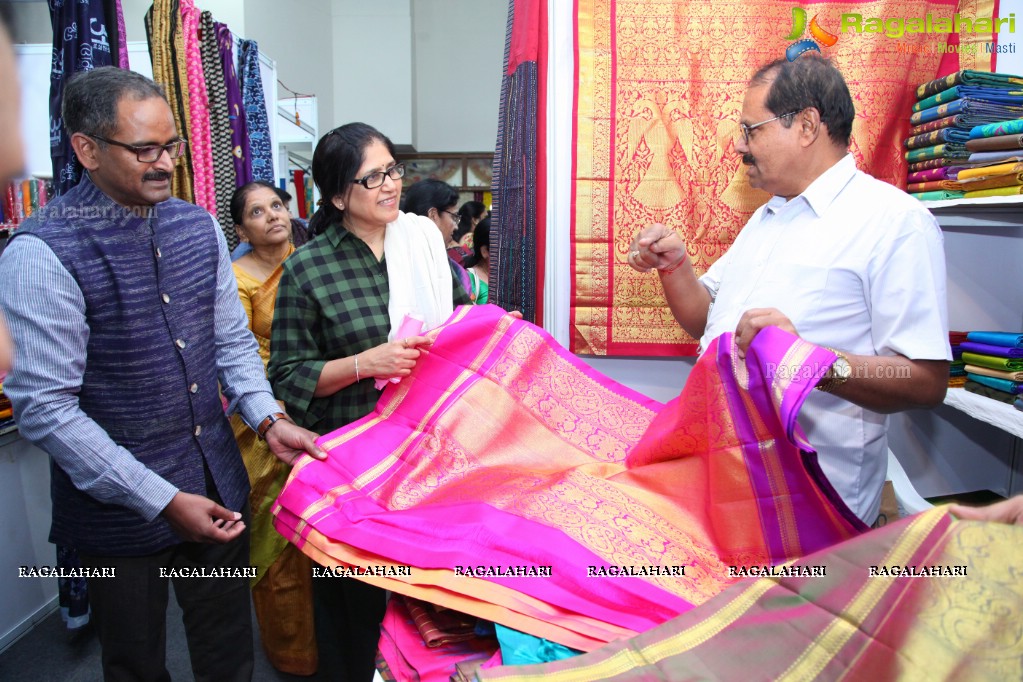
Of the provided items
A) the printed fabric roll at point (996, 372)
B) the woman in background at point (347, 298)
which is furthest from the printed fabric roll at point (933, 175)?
the woman in background at point (347, 298)

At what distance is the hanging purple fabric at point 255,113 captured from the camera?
350 cm

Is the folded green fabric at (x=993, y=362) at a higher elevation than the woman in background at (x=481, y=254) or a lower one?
lower

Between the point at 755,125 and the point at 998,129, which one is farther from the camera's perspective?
the point at 998,129

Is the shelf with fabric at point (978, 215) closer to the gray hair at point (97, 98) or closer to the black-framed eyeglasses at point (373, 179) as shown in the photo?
the black-framed eyeglasses at point (373, 179)

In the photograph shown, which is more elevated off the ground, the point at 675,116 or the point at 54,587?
the point at 675,116

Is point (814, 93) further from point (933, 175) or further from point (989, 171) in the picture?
point (933, 175)

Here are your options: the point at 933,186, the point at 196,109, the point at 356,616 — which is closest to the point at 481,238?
the point at 196,109

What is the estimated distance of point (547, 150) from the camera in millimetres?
2574

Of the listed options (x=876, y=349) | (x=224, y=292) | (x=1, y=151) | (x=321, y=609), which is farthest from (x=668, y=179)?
(x=1, y=151)

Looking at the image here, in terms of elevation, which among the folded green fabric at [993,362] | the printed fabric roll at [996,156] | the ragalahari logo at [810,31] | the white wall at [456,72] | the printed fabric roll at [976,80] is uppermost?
the white wall at [456,72]

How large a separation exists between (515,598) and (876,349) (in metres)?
0.95

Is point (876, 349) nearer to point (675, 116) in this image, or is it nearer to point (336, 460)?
point (336, 460)

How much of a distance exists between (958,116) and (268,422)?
7.53 ft

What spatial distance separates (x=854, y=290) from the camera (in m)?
1.45
